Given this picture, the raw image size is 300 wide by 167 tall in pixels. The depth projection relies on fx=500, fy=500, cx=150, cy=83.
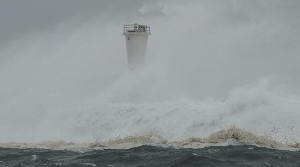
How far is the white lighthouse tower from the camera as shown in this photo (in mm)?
41656

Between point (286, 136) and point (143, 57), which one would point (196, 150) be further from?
point (143, 57)

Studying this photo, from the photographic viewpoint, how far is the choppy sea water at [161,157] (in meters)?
18.8

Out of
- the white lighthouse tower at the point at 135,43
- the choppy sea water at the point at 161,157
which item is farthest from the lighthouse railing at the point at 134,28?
the choppy sea water at the point at 161,157

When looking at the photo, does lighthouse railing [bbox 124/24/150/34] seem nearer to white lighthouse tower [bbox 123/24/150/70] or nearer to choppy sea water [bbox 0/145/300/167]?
white lighthouse tower [bbox 123/24/150/70]

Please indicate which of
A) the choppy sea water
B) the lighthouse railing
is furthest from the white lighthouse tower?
the choppy sea water

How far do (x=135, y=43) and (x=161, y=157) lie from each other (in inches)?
895

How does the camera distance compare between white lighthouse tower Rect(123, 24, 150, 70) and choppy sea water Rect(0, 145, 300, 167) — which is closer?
choppy sea water Rect(0, 145, 300, 167)

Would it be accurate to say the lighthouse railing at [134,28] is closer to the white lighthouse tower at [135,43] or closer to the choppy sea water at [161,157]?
the white lighthouse tower at [135,43]

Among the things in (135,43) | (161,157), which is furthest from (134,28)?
(161,157)

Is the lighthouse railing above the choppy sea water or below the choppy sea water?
above

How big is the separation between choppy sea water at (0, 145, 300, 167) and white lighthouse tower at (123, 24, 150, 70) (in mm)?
19859

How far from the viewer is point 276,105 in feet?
95.9

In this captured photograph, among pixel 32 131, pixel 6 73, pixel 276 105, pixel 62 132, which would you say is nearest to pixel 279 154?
pixel 276 105

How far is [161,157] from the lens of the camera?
787 inches
